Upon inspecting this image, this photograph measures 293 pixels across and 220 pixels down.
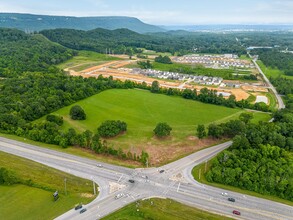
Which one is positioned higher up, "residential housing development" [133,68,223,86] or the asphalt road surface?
"residential housing development" [133,68,223,86]

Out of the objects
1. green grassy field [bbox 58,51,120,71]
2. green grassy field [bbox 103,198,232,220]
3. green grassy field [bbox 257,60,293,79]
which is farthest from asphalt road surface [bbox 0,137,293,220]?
green grassy field [bbox 58,51,120,71]

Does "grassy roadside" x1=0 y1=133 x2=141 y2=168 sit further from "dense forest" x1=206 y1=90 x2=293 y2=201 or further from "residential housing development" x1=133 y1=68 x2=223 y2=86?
"residential housing development" x1=133 y1=68 x2=223 y2=86

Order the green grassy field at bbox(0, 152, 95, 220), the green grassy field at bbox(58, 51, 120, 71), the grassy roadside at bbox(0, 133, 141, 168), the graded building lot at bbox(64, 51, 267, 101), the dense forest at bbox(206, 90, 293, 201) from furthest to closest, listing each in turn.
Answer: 1. the green grassy field at bbox(58, 51, 120, 71)
2. the graded building lot at bbox(64, 51, 267, 101)
3. the grassy roadside at bbox(0, 133, 141, 168)
4. the dense forest at bbox(206, 90, 293, 201)
5. the green grassy field at bbox(0, 152, 95, 220)

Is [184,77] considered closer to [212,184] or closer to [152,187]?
[212,184]

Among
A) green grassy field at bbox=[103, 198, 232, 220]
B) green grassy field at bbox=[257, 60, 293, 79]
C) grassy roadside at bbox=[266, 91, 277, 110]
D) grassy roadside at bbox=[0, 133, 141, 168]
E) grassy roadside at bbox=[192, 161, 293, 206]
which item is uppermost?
green grassy field at bbox=[257, 60, 293, 79]

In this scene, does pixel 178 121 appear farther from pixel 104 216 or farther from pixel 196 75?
pixel 196 75

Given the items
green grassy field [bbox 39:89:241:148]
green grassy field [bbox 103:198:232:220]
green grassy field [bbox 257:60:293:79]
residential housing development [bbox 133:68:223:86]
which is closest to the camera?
green grassy field [bbox 103:198:232:220]

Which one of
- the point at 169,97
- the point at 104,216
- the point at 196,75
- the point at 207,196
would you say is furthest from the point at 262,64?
the point at 104,216
